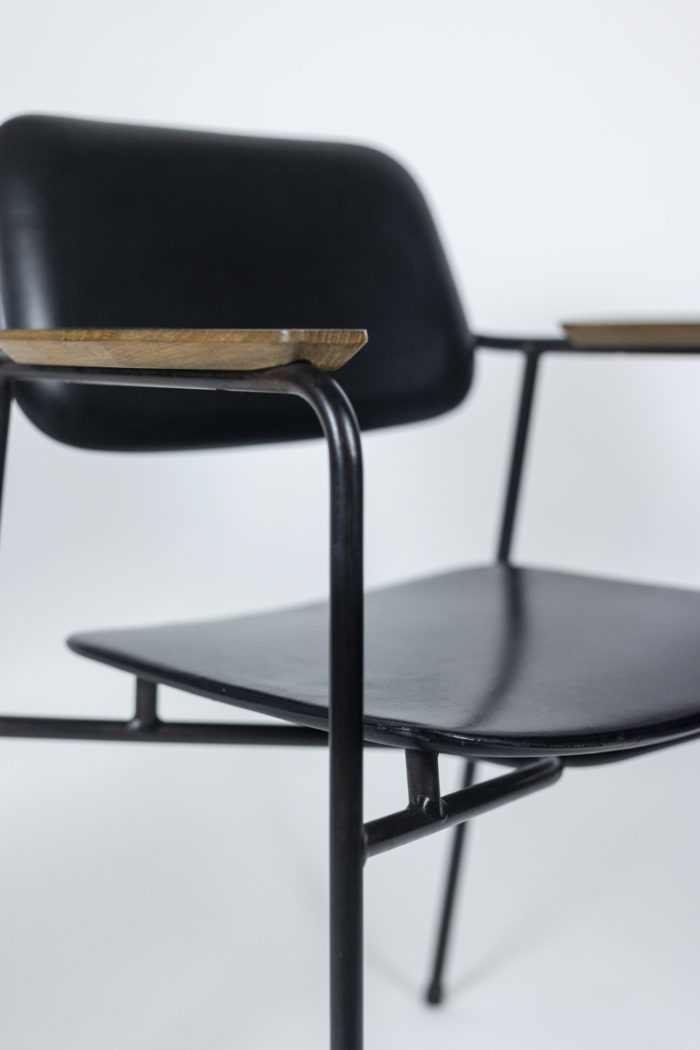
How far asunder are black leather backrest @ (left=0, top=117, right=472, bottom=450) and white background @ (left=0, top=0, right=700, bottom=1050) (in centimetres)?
65

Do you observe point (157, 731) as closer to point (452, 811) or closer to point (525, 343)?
point (452, 811)

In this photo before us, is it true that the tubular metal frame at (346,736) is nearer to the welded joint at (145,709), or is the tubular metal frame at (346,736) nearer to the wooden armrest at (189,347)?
the wooden armrest at (189,347)

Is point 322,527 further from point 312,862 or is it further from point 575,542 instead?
point 312,862

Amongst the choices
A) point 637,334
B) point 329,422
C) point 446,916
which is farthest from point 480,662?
point 446,916

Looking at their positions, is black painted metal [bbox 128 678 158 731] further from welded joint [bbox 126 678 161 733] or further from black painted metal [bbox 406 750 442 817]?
black painted metal [bbox 406 750 442 817]

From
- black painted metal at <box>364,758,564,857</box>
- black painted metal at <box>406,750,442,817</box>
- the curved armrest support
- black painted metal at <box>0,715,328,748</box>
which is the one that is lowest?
black painted metal at <box>0,715,328,748</box>

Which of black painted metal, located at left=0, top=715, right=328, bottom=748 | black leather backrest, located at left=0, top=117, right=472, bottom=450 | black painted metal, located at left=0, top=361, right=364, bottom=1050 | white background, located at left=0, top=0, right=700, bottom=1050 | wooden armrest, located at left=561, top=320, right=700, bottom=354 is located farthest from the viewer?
white background, located at left=0, top=0, right=700, bottom=1050

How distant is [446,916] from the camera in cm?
139

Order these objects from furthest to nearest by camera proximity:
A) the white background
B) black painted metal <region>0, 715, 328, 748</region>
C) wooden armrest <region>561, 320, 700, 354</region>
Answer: the white background < wooden armrest <region>561, 320, 700, 354</region> < black painted metal <region>0, 715, 328, 748</region>

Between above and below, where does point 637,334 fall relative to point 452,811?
above

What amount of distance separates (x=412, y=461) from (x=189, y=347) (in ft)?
4.30

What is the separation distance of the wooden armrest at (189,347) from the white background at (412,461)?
0.89 meters

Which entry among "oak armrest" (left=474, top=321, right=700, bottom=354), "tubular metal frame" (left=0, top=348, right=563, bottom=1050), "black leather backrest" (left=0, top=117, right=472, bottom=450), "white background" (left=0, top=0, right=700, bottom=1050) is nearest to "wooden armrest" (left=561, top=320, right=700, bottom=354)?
"oak armrest" (left=474, top=321, right=700, bottom=354)

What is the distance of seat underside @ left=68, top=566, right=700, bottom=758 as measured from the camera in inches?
32.3
